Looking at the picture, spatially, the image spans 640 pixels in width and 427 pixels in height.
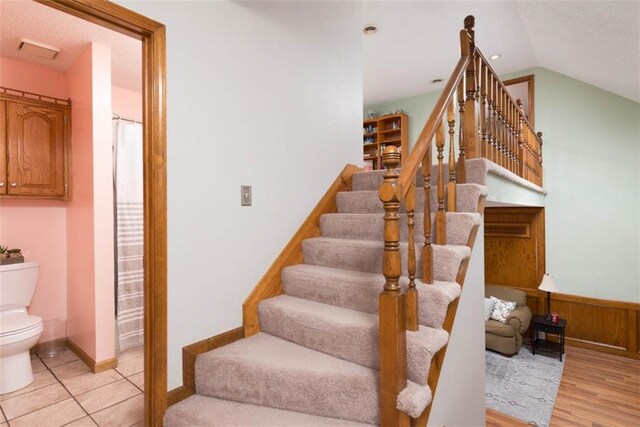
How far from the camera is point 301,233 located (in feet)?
7.80

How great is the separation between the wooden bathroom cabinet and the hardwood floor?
451 cm

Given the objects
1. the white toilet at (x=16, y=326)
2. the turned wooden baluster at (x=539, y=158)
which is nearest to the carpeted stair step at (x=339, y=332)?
the white toilet at (x=16, y=326)

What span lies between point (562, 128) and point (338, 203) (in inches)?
156

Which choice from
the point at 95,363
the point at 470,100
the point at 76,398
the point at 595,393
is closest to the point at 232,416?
the point at 76,398

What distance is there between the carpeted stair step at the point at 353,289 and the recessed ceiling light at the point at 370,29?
10.2ft

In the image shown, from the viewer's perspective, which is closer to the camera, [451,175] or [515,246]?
[451,175]

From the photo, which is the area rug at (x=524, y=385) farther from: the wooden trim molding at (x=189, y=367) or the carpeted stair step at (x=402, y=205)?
the wooden trim molding at (x=189, y=367)

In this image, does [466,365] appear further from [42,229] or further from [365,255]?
[42,229]

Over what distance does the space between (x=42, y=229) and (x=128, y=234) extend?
77cm

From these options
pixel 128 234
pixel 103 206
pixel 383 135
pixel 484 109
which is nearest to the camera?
pixel 484 109

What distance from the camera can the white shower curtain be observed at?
295 cm

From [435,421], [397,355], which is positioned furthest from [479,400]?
[397,355]

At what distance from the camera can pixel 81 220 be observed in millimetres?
2797

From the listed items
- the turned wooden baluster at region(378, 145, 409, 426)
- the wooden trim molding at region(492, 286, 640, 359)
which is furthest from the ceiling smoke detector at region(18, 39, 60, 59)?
the wooden trim molding at region(492, 286, 640, 359)
